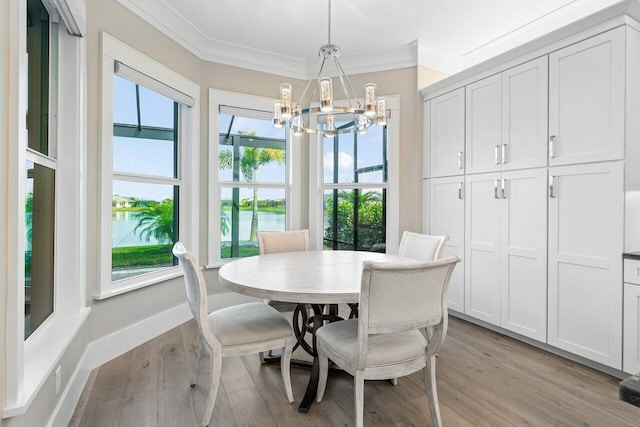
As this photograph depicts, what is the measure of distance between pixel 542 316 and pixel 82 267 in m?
3.25

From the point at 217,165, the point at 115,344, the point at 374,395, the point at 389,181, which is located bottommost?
the point at 374,395

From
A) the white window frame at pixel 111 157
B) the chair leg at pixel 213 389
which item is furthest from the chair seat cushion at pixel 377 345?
the white window frame at pixel 111 157

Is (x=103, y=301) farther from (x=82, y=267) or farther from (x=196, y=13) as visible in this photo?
(x=196, y=13)

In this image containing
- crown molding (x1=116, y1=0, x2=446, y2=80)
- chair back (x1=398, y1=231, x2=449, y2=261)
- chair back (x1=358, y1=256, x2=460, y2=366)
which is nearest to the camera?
chair back (x1=358, y1=256, x2=460, y2=366)

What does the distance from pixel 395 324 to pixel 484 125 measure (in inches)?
89.5

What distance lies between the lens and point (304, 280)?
1857 mm

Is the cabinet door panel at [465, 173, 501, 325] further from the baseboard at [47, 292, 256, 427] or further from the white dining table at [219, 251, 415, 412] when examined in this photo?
the baseboard at [47, 292, 256, 427]

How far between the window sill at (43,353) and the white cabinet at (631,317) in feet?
10.1

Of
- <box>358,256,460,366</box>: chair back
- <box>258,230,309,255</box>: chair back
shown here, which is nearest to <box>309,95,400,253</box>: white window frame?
<box>258,230,309,255</box>: chair back

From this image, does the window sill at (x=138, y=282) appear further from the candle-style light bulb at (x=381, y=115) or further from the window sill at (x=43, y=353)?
the candle-style light bulb at (x=381, y=115)

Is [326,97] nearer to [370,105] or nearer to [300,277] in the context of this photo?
[370,105]

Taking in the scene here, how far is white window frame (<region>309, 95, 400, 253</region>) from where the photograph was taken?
144 inches

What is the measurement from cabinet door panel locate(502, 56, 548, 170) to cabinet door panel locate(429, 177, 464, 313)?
0.55 meters

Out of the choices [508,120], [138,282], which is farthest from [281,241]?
[508,120]
